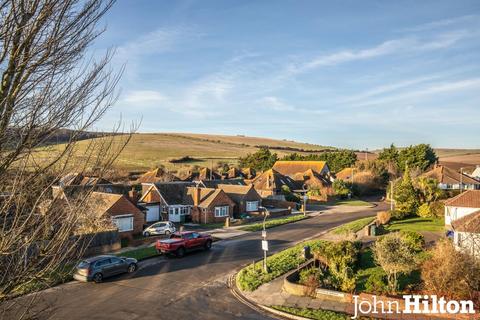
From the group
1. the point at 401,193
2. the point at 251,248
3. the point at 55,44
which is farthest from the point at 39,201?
the point at 401,193

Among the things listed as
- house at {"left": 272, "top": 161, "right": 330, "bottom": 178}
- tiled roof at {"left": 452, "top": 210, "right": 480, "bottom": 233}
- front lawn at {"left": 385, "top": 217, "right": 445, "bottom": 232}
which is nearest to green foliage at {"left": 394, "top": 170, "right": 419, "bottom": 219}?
front lawn at {"left": 385, "top": 217, "right": 445, "bottom": 232}

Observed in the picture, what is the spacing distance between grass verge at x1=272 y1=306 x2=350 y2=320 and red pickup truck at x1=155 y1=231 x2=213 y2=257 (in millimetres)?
11948

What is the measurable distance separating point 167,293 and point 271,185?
46.7 metres

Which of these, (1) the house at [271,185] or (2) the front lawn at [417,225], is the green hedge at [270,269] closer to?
(2) the front lawn at [417,225]

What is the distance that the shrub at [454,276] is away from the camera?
18453mm

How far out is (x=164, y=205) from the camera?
4703 centimetres

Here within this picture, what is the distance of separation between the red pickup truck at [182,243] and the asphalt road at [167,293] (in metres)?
0.59

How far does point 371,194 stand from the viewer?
266ft

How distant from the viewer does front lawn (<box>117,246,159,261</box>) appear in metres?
28.3

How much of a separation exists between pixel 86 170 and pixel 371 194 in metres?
81.0

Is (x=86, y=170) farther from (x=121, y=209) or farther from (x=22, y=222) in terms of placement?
(x=121, y=209)

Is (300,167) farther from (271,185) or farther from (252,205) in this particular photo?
(252,205)

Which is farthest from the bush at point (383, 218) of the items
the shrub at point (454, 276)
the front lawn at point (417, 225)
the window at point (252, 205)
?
the shrub at point (454, 276)

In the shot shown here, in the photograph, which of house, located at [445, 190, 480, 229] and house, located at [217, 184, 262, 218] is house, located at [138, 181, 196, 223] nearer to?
house, located at [217, 184, 262, 218]
